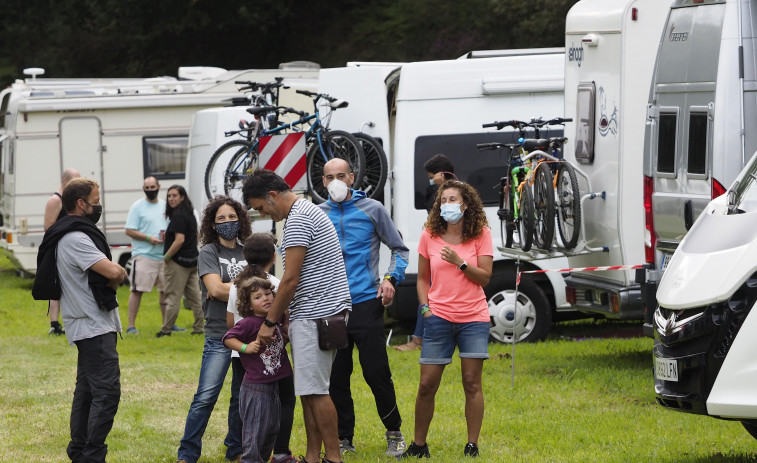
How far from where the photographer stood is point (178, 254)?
13383 millimetres

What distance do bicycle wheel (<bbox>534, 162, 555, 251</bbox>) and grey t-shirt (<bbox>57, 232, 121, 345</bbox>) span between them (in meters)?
4.00

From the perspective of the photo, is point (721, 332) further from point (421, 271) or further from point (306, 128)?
point (306, 128)

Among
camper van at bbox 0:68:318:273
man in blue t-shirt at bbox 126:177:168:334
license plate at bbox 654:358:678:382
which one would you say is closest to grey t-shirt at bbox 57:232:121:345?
license plate at bbox 654:358:678:382

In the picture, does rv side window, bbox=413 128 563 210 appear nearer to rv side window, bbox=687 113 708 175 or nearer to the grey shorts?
rv side window, bbox=687 113 708 175

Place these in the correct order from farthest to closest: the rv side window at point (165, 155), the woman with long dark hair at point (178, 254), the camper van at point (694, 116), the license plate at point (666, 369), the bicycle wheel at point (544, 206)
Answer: the rv side window at point (165, 155) → the woman with long dark hair at point (178, 254) → the bicycle wheel at point (544, 206) → the camper van at point (694, 116) → the license plate at point (666, 369)

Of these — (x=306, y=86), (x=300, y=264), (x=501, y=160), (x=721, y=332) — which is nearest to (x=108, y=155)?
(x=306, y=86)

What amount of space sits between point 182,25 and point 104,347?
22.7 meters

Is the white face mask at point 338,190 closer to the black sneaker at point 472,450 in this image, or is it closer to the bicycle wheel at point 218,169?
the black sneaker at point 472,450

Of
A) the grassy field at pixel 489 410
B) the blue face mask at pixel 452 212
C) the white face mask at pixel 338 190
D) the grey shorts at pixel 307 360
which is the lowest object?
the grassy field at pixel 489 410

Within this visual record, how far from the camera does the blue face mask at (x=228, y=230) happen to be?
7383 mm

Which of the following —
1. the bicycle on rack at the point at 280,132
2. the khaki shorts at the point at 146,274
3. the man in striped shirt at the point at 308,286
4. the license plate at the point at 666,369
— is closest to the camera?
the license plate at the point at 666,369

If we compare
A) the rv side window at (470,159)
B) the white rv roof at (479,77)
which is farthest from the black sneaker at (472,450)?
the white rv roof at (479,77)

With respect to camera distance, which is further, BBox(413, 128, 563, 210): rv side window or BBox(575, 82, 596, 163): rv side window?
BBox(413, 128, 563, 210): rv side window

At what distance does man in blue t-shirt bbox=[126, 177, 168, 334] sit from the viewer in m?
14.1
